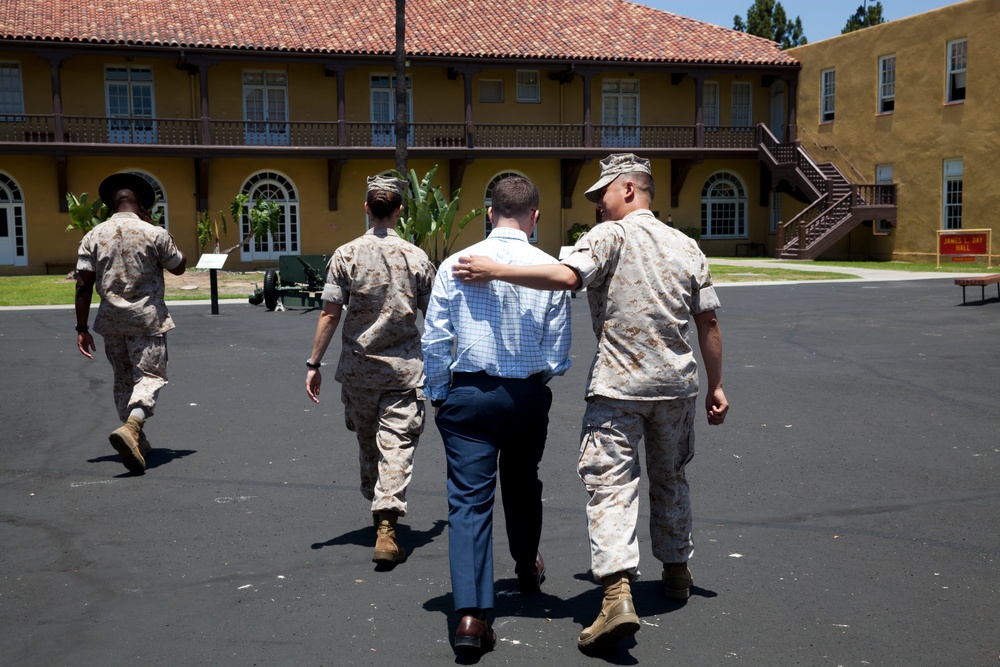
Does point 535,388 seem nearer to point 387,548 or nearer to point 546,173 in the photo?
point 387,548

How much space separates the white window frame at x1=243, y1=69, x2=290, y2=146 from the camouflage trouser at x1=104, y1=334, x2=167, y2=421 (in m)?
25.9

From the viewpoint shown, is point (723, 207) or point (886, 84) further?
point (723, 207)

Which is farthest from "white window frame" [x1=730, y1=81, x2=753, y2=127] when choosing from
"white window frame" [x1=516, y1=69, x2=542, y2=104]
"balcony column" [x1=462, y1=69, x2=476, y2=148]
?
"balcony column" [x1=462, y1=69, x2=476, y2=148]

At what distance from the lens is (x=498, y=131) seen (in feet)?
112

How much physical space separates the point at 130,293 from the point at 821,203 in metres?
28.4

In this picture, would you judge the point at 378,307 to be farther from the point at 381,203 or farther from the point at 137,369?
the point at 137,369

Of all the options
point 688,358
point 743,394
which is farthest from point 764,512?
point 743,394

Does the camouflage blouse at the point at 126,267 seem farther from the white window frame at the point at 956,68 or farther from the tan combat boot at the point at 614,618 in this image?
the white window frame at the point at 956,68

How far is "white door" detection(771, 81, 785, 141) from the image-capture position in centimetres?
3672

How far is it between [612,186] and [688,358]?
0.74 meters

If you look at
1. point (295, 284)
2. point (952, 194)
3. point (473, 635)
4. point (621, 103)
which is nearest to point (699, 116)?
point (621, 103)

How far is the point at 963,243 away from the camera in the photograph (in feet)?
90.7

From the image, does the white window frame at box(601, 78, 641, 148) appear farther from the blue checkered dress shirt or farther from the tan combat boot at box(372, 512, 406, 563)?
the blue checkered dress shirt

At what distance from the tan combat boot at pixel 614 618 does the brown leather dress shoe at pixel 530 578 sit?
1.91 feet
